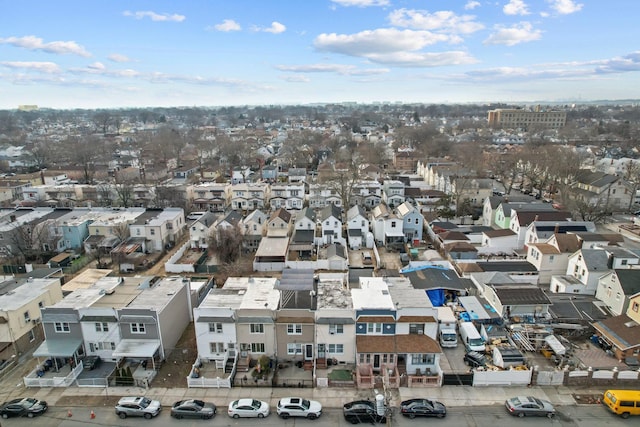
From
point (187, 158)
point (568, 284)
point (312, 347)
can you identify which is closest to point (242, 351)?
point (312, 347)

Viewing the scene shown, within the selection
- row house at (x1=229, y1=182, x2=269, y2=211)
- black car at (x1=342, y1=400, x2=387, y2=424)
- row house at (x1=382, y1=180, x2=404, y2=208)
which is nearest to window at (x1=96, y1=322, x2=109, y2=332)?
black car at (x1=342, y1=400, x2=387, y2=424)

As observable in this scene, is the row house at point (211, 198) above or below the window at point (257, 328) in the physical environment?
above

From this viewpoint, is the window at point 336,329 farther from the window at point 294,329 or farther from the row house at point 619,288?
the row house at point 619,288

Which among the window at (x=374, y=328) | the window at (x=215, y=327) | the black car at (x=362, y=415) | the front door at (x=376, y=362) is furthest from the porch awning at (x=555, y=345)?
the window at (x=215, y=327)

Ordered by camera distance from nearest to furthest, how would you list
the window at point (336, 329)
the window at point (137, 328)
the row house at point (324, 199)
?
the window at point (336, 329) → the window at point (137, 328) → the row house at point (324, 199)

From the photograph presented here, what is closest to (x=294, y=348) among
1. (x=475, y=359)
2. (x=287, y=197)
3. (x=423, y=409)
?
(x=423, y=409)

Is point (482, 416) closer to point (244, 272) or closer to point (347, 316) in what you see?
point (347, 316)
